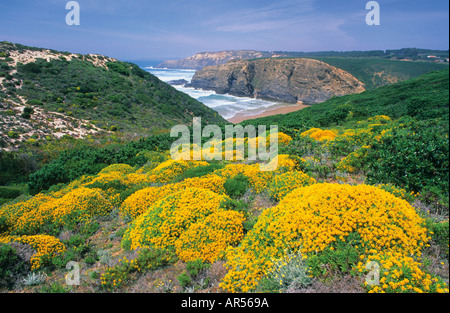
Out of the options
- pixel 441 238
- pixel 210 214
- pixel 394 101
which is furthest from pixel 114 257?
pixel 394 101

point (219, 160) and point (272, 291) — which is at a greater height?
point (219, 160)

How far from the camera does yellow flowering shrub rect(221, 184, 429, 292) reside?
3625 millimetres

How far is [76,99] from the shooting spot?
33344 mm

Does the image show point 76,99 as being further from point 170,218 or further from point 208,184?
point 170,218

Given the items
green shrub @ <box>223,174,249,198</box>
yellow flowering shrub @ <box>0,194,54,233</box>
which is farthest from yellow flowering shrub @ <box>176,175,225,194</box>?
yellow flowering shrub @ <box>0,194,54,233</box>

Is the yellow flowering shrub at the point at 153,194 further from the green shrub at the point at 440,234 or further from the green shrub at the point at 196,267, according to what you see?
the green shrub at the point at 440,234

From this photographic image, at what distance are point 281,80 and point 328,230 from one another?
108115 millimetres

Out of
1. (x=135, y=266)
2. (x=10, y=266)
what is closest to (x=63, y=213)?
(x=10, y=266)

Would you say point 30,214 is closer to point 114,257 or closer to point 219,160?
point 114,257

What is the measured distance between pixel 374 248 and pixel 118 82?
48.9 metres

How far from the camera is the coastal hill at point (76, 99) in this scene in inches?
1020

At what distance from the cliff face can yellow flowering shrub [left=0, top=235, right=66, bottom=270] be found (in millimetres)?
98745

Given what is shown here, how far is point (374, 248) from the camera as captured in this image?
11.7 ft

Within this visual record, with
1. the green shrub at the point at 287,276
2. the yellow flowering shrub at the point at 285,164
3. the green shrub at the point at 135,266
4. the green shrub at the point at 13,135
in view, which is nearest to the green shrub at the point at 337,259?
the green shrub at the point at 287,276
